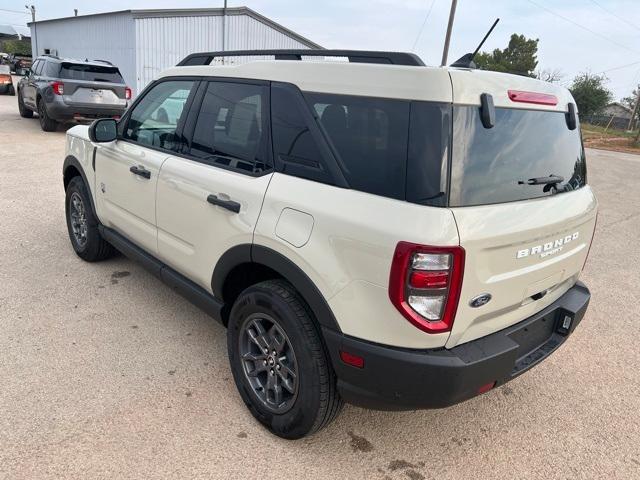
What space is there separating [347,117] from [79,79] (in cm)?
1155

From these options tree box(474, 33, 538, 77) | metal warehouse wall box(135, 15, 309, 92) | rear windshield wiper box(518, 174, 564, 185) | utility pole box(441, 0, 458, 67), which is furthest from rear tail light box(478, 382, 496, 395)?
tree box(474, 33, 538, 77)

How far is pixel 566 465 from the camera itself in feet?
7.68

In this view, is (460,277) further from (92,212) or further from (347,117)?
(92,212)

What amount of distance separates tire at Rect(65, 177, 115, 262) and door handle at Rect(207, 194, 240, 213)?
2.01 metres

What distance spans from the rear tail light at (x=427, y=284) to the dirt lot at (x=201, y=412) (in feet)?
2.98

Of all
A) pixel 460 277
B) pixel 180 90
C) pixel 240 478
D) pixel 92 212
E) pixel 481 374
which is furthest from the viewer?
pixel 92 212

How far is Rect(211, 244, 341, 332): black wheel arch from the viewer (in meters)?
2.04

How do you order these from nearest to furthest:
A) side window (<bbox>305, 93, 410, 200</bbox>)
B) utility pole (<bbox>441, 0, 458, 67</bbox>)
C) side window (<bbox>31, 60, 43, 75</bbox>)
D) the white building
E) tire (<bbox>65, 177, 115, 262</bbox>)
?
side window (<bbox>305, 93, 410, 200</bbox>), tire (<bbox>65, 177, 115, 262</bbox>), side window (<bbox>31, 60, 43, 75</bbox>), utility pole (<bbox>441, 0, 458, 67</bbox>), the white building

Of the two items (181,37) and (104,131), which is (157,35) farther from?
(104,131)

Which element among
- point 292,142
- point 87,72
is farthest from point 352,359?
point 87,72

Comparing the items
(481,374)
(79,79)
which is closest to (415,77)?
(481,374)

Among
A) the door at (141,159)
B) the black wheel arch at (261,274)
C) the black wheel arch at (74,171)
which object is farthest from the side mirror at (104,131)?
the black wheel arch at (261,274)

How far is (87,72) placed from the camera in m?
11.6

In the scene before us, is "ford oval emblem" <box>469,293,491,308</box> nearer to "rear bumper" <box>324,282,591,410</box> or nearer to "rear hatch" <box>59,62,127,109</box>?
"rear bumper" <box>324,282,591,410</box>
